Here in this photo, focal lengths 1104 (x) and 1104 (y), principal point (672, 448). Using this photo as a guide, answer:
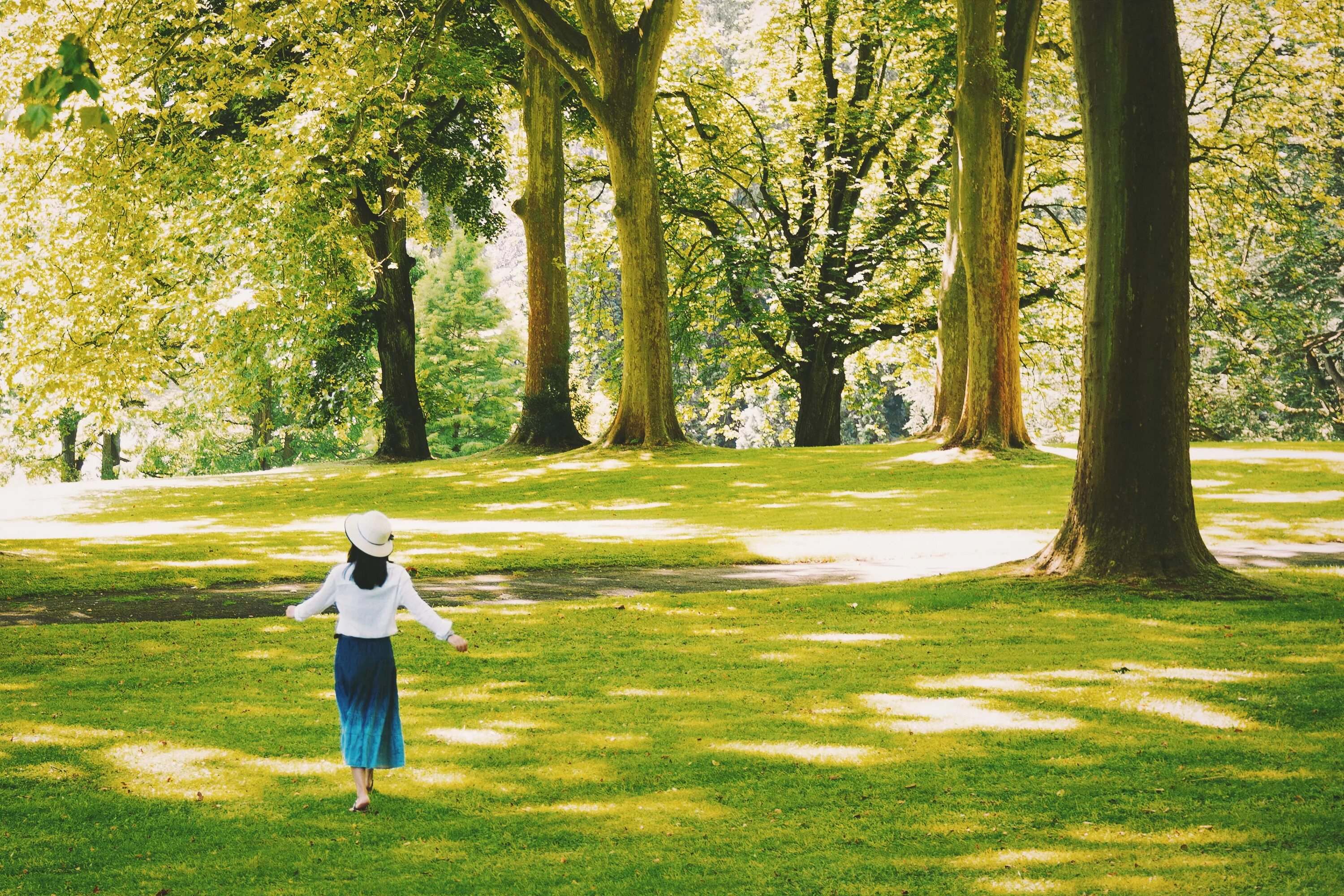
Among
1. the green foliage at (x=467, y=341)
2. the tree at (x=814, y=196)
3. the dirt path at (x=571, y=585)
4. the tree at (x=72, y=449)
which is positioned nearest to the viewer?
the dirt path at (x=571, y=585)

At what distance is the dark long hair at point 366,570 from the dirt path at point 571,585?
5.96 m

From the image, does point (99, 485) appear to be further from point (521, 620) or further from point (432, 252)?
point (432, 252)

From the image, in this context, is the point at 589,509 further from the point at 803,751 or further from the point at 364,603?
the point at 364,603

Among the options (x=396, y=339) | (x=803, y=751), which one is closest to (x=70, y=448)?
(x=396, y=339)

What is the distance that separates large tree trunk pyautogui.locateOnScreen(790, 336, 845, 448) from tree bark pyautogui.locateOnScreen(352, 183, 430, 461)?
11.5 metres

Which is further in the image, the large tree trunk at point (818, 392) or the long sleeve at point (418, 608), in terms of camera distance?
the large tree trunk at point (818, 392)

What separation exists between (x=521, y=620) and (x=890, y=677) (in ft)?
13.2

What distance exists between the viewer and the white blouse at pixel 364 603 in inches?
231

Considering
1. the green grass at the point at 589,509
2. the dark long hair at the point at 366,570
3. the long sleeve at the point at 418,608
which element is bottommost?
the green grass at the point at 589,509

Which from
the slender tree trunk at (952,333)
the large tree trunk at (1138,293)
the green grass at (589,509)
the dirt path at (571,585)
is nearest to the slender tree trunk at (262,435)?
the green grass at (589,509)

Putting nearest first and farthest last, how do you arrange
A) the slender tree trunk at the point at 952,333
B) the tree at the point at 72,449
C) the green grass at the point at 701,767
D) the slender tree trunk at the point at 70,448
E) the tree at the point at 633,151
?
the green grass at the point at 701,767 → the tree at the point at 633,151 → the slender tree trunk at the point at 952,333 → the slender tree trunk at the point at 70,448 → the tree at the point at 72,449

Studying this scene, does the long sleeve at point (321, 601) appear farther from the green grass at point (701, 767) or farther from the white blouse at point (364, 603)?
the green grass at point (701, 767)

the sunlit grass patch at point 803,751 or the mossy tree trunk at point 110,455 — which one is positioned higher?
the mossy tree trunk at point 110,455

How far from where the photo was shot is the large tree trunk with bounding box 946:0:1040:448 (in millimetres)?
21703
